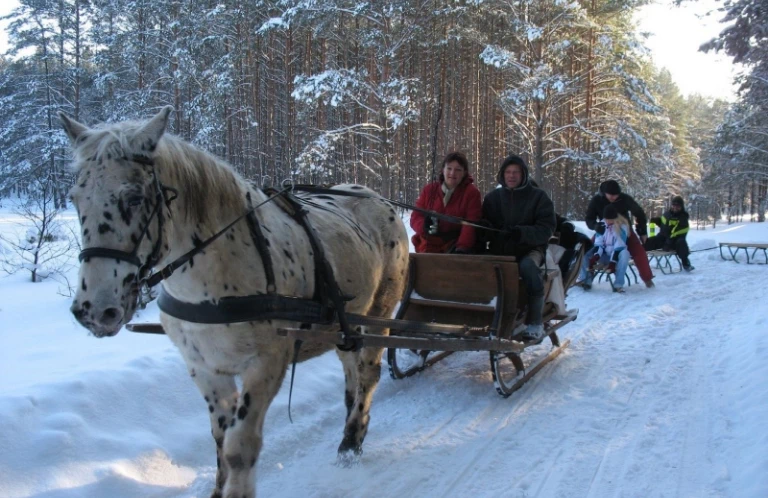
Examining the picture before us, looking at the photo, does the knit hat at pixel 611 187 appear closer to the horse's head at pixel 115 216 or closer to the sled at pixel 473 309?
the sled at pixel 473 309

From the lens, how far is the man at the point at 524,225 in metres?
4.88

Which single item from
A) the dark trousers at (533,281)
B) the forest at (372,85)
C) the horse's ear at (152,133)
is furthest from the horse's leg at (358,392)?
the forest at (372,85)

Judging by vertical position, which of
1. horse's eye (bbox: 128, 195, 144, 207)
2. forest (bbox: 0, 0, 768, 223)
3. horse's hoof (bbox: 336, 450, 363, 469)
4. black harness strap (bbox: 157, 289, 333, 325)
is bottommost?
horse's hoof (bbox: 336, 450, 363, 469)

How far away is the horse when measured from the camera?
1.96 metres

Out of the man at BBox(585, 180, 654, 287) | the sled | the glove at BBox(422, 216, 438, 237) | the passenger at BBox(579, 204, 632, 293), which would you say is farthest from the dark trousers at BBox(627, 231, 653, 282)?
the glove at BBox(422, 216, 438, 237)

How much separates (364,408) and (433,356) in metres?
1.89

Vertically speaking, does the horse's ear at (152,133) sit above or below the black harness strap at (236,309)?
above

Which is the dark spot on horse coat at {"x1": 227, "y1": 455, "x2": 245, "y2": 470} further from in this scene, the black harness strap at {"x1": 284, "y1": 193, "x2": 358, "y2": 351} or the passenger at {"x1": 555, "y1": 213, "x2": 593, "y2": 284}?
the passenger at {"x1": 555, "y1": 213, "x2": 593, "y2": 284}

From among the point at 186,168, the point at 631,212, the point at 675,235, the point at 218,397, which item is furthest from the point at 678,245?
the point at 186,168

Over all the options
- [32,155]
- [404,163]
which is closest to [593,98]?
[404,163]

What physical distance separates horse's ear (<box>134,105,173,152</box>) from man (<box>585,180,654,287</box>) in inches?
368

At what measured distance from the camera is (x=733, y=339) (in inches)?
237

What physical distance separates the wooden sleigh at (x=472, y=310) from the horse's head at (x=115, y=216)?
2221 millimetres

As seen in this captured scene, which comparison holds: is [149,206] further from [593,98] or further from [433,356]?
[593,98]
